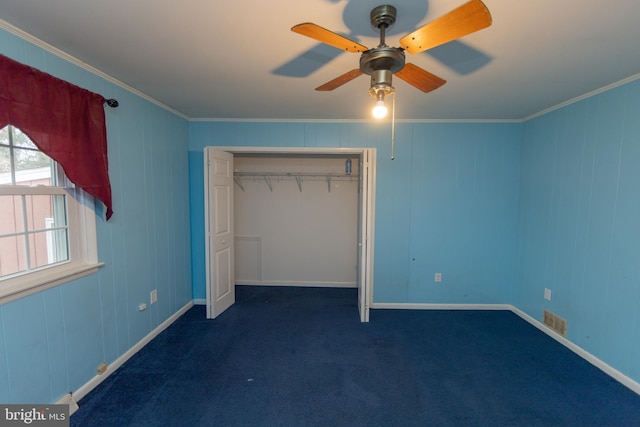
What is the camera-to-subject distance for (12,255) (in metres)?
1.71

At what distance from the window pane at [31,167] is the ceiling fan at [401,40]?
184cm

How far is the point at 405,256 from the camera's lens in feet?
11.7

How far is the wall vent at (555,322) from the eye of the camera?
2.78m

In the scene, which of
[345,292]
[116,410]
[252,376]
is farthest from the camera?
[345,292]

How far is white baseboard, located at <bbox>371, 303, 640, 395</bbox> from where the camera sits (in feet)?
7.30

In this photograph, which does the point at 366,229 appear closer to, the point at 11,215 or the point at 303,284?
the point at 303,284

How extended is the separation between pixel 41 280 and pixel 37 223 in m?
0.37

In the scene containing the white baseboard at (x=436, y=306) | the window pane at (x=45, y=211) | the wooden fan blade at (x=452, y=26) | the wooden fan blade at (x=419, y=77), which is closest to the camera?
the wooden fan blade at (x=452, y=26)

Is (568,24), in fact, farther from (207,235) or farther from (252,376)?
(207,235)

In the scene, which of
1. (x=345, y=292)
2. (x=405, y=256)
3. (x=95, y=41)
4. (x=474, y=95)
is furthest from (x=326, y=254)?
(x=95, y=41)

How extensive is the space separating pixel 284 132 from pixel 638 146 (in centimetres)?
315

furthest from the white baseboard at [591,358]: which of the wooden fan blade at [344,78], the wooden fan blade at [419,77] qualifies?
the wooden fan blade at [344,78]

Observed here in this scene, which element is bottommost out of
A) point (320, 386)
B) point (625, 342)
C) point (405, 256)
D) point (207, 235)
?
point (320, 386)

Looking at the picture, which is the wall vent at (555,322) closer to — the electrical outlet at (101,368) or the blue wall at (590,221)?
the blue wall at (590,221)
